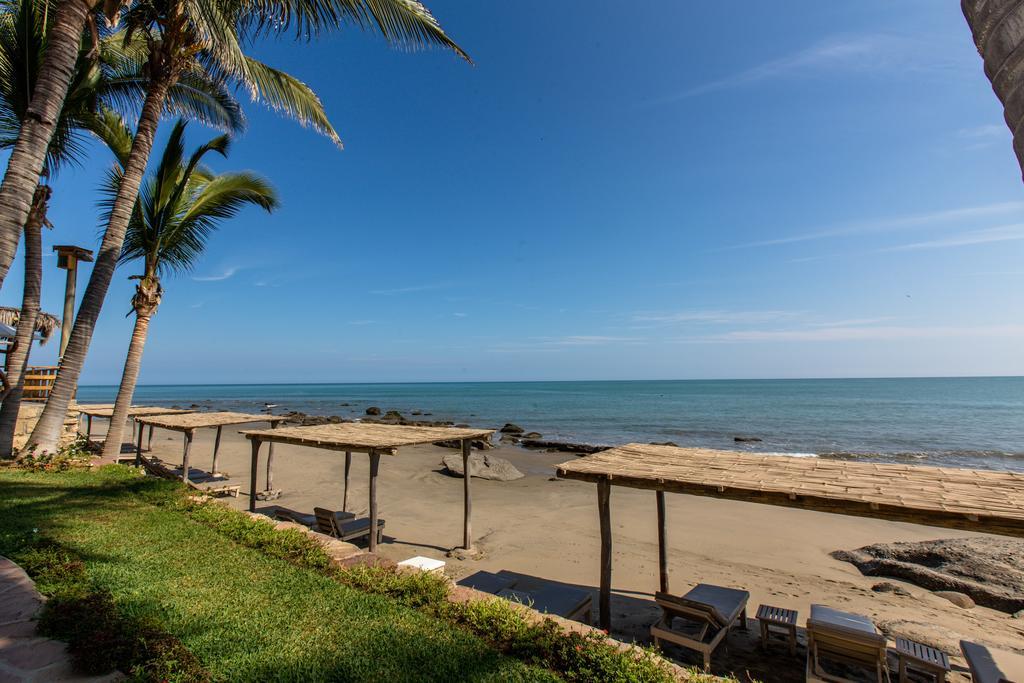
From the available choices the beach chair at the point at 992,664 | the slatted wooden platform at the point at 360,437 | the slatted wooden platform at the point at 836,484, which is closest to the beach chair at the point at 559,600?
the slatted wooden platform at the point at 836,484

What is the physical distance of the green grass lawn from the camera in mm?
3562

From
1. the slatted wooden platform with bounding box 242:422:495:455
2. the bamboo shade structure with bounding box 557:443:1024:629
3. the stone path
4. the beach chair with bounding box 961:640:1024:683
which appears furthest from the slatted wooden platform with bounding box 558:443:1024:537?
the stone path

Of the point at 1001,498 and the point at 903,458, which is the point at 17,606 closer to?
the point at 1001,498

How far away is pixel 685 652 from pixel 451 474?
498 inches

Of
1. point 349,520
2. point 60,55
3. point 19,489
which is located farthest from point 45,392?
point 60,55

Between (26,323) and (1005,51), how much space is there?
613 inches

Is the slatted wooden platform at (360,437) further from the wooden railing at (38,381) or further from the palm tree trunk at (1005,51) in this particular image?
the wooden railing at (38,381)

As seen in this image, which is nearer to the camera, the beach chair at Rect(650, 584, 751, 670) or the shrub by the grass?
the shrub by the grass

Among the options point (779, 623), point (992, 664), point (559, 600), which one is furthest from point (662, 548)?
point (992, 664)

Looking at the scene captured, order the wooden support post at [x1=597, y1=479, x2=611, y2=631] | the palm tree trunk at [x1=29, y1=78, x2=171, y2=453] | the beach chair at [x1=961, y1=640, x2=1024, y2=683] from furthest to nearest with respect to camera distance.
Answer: the palm tree trunk at [x1=29, y1=78, x2=171, y2=453]
the wooden support post at [x1=597, y1=479, x2=611, y2=631]
the beach chair at [x1=961, y1=640, x2=1024, y2=683]

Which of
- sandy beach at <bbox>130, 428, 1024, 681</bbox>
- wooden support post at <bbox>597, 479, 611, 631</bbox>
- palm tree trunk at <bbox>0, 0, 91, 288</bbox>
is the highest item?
palm tree trunk at <bbox>0, 0, 91, 288</bbox>

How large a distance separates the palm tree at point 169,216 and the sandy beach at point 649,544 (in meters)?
4.26

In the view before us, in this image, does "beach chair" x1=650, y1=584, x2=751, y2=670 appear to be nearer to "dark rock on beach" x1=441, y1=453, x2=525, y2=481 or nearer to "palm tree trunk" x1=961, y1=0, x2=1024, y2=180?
"palm tree trunk" x1=961, y1=0, x2=1024, y2=180

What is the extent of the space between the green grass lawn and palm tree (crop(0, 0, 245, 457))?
4.78m
